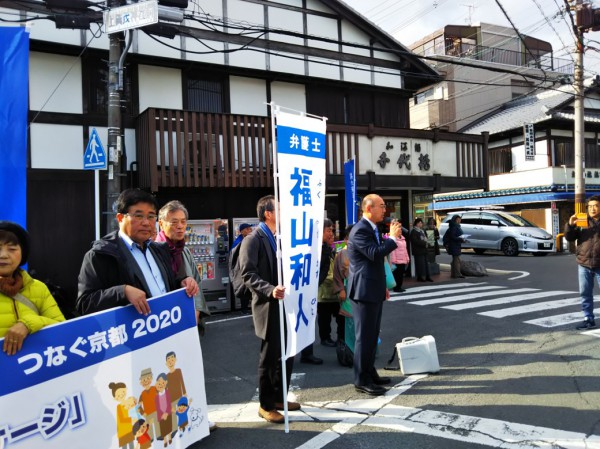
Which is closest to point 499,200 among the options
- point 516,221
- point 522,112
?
point 522,112

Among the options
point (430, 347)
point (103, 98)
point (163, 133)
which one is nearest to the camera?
point (430, 347)

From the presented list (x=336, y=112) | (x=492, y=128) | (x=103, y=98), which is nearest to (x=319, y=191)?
(x=103, y=98)

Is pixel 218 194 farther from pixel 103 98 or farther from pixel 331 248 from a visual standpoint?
pixel 331 248

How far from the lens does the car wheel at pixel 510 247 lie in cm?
1985

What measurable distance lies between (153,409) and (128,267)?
93 cm

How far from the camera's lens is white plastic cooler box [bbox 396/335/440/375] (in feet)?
16.9

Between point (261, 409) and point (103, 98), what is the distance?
8.51 m

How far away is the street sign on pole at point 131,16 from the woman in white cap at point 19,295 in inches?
191

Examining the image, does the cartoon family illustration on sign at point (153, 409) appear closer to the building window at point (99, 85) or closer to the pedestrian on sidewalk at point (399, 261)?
the building window at point (99, 85)

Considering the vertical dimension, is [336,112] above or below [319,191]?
above

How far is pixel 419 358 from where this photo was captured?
17.0 feet

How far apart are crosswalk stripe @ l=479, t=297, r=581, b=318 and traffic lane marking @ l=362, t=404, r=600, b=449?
173 inches

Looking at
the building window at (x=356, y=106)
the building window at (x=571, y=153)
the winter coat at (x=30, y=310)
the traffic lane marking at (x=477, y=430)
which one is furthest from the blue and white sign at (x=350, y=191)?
the building window at (x=571, y=153)

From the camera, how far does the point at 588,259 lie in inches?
256
